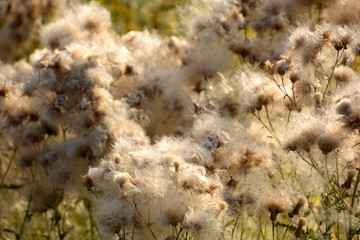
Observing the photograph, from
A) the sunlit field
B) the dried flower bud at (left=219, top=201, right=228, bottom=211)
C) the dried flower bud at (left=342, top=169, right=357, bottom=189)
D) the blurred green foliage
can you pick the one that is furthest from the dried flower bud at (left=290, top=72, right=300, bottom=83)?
the blurred green foliage

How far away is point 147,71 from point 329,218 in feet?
6.65

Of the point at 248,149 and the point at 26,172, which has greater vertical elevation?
the point at 26,172

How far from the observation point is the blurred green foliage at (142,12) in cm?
668

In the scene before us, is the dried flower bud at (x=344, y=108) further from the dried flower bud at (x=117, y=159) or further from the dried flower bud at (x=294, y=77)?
the dried flower bud at (x=117, y=159)

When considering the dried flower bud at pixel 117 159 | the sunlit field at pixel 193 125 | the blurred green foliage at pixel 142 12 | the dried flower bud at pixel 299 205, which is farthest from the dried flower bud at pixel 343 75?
the blurred green foliage at pixel 142 12

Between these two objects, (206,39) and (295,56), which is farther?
(206,39)

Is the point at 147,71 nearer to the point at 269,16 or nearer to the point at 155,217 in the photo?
the point at 269,16

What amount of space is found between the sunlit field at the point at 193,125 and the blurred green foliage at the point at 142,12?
135cm

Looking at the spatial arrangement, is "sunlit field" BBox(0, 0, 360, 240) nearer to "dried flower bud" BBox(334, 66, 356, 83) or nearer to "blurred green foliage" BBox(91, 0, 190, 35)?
"dried flower bud" BBox(334, 66, 356, 83)

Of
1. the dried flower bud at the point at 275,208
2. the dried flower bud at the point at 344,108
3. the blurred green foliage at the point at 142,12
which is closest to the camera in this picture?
the dried flower bud at the point at 344,108

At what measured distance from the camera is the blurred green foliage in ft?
21.9

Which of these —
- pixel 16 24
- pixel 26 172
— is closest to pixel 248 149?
pixel 26 172

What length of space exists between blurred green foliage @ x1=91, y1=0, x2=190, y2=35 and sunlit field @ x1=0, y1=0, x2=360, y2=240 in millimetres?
1346

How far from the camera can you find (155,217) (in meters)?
2.47
